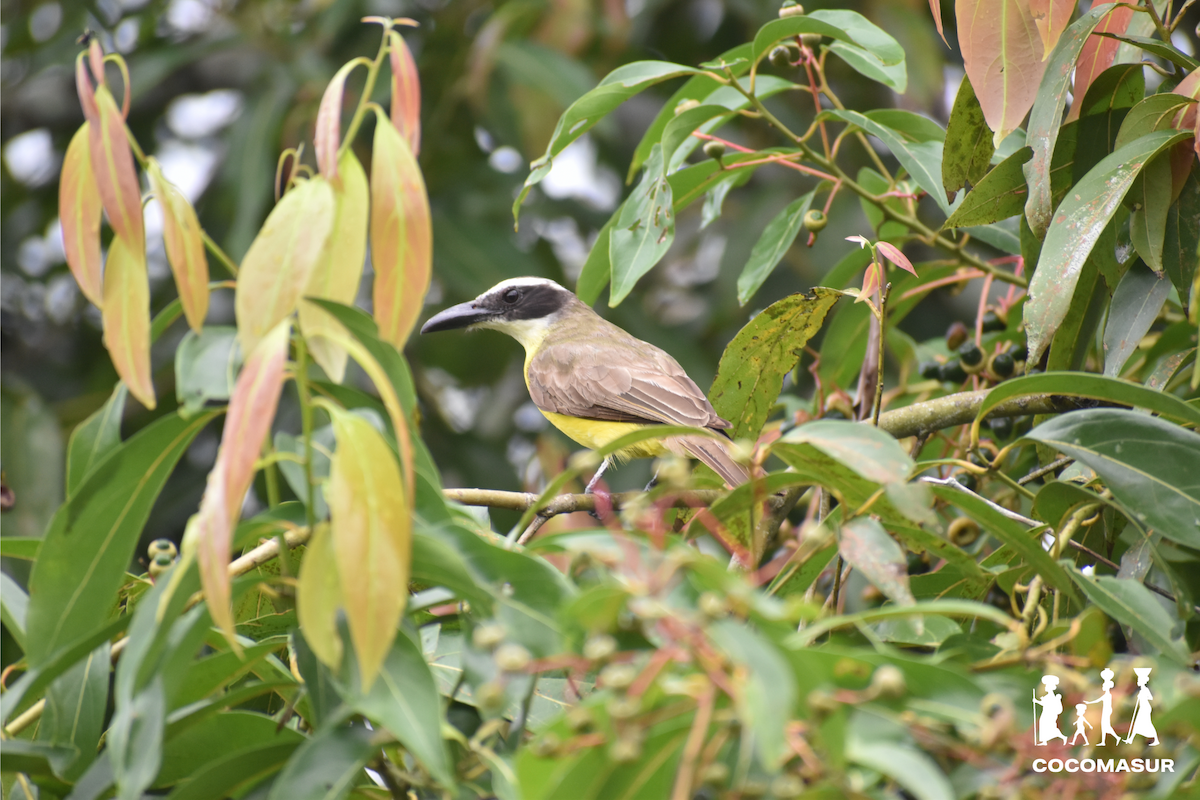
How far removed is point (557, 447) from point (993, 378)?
3073 mm

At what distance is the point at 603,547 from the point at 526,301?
396 centimetres

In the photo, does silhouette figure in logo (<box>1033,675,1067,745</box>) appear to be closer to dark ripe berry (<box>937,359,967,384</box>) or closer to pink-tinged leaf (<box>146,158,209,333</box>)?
pink-tinged leaf (<box>146,158,209,333</box>)

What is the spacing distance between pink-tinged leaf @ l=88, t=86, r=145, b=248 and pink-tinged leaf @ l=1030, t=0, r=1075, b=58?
1550 millimetres

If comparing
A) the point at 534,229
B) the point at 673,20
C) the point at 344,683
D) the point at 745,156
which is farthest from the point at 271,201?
the point at 344,683

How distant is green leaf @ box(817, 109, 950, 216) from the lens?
2.43 meters

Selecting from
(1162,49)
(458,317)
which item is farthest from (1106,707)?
(458,317)

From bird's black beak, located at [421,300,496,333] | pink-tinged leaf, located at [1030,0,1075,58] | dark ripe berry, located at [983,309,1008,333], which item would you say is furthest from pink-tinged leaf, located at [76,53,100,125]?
bird's black beak, located at [421,300,496,333]

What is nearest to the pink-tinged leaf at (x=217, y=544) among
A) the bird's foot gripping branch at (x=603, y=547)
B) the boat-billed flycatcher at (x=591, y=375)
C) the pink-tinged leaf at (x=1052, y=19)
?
the bird's foot gripping branch at (x=603, y=547)

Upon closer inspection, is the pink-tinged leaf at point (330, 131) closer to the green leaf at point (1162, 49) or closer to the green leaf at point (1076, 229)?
the green leaf at point (1076, 229)

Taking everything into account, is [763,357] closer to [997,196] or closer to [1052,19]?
[997,196]

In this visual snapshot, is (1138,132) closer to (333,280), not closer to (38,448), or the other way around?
(333,280)

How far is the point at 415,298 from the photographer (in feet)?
4.36

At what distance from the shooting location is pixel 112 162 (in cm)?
134

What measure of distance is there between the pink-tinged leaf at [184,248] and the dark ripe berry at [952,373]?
2164 mm
